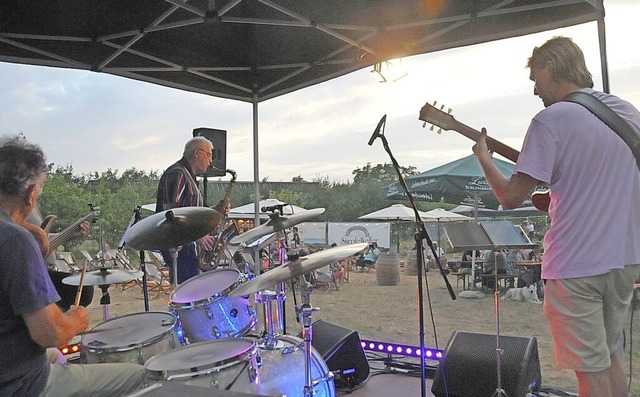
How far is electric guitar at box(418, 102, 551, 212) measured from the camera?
6.50ft

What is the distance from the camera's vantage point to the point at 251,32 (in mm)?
3879

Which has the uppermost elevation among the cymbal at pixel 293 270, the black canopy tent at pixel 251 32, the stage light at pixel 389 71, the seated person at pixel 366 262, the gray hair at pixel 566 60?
the black canopy tent at pixel 251 32

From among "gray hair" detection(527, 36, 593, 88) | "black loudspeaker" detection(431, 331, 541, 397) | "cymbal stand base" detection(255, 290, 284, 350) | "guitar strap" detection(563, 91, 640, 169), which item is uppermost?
"gray hair" detection(527, 36, 593, 88)

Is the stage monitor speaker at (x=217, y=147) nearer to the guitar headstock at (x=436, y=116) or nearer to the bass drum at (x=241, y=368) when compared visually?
the bass drum at (x=241, y=368)

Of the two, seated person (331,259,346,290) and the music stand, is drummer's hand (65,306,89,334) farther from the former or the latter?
seated person (331,259,346,290)

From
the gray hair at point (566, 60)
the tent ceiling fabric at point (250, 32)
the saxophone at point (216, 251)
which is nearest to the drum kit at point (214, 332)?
the saxophone at point (216, 251)

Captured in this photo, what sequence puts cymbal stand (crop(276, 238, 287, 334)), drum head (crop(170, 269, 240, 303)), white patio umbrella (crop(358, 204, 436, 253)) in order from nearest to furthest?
1. cymbal stand (crop(276, 238, 287, 334))
2. drum head (crop(170, 269, 240, 303))
3. white patio umbrella (crop(358, 204, 436, 253))

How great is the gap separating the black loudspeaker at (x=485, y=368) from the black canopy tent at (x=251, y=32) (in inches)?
65.4

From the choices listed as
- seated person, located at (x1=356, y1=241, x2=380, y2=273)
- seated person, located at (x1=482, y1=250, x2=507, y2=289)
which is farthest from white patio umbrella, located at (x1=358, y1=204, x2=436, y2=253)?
seated person, located at (x1=482, y1=250, x2=507, y2=289)

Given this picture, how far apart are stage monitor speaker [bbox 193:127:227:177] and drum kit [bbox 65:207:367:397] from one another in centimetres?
169

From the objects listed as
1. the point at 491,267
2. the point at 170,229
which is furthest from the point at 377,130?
the point at 491,267

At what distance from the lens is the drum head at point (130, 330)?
7.14ft

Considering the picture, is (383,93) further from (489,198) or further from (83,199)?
(83,199)

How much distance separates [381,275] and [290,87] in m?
5.30
